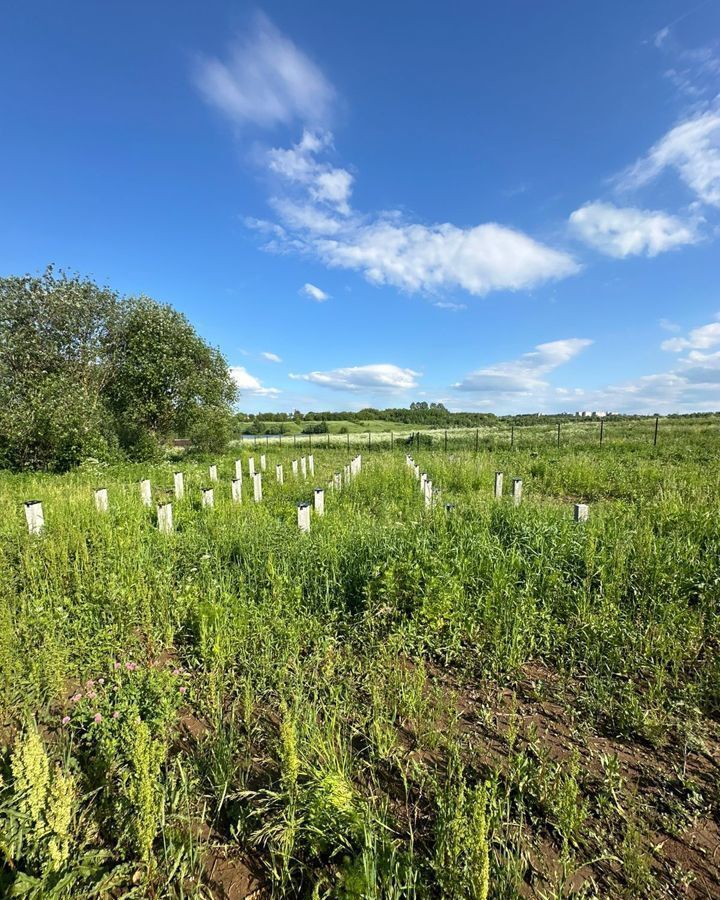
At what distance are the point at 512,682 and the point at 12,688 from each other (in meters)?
3.46

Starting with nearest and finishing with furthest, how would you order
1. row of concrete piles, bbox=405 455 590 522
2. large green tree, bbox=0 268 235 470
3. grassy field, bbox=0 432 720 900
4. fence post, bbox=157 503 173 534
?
grassy field, bbox=0 432 720 900
row of concrete piles, bbox=405 455 590 522
fence post, bbox=157 503 173 534
large green tree, bbox=0 268 235 470

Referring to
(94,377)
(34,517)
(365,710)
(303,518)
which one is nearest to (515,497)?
(303,518)

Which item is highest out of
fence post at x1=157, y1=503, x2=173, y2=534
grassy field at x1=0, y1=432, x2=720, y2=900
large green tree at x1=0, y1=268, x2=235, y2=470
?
large green tree at x1=0, y1=268, x2=235, y2=470

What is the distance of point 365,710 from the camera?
8.93 ft

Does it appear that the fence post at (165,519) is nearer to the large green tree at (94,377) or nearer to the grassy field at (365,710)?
the grassy field at (365,710)

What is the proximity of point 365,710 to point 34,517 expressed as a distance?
17.4ft

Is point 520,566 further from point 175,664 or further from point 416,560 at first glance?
point 175,664

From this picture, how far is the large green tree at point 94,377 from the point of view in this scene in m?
15.5

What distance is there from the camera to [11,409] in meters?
14.9

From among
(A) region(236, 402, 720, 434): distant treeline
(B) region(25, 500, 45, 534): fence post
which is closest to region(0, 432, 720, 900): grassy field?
(B) region(25, 500, 45, 534): fence post

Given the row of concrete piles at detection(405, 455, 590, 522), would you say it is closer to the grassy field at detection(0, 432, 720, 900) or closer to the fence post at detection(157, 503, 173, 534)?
the grassy field at detection(0, 432, 720, 900)

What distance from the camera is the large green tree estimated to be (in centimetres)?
1554

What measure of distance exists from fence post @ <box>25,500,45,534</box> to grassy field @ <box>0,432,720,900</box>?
11cm

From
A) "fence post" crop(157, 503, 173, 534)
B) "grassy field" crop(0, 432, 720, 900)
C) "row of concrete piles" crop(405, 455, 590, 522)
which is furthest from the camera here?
"fence post" crop(157, 503, 173, 534)
